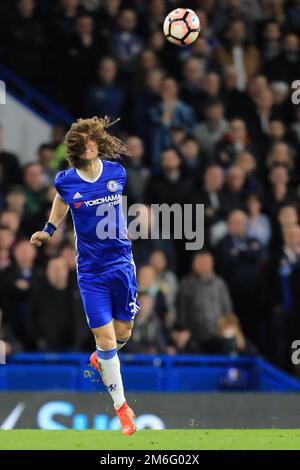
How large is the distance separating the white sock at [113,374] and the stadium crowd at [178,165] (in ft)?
10.7

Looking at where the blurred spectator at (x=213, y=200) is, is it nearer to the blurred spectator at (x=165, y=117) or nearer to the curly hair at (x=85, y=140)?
the blurred spectator at (x=165, y=117)

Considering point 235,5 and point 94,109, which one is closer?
point 94,109

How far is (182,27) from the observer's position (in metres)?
11.9

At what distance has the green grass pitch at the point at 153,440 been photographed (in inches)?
357

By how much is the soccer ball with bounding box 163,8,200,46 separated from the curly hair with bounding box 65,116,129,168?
7.97ft

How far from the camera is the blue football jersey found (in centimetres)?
957

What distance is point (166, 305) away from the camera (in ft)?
44.9

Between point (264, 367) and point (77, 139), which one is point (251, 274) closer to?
point (264, 367)

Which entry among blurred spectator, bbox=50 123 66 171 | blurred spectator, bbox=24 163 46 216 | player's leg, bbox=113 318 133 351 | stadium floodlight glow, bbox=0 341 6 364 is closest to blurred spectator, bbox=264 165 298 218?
blurred spectator, bbox=50 123 66 171

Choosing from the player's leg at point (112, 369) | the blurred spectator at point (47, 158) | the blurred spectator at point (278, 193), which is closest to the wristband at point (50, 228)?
the player's leg at point (112, 369)

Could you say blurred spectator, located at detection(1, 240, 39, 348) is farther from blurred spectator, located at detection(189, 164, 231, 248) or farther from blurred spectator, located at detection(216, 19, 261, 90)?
blurred spectator, located at detection(216, 19, 261, 90)

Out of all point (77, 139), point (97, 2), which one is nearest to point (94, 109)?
point (97, 2)

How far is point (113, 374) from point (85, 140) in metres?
1.91
